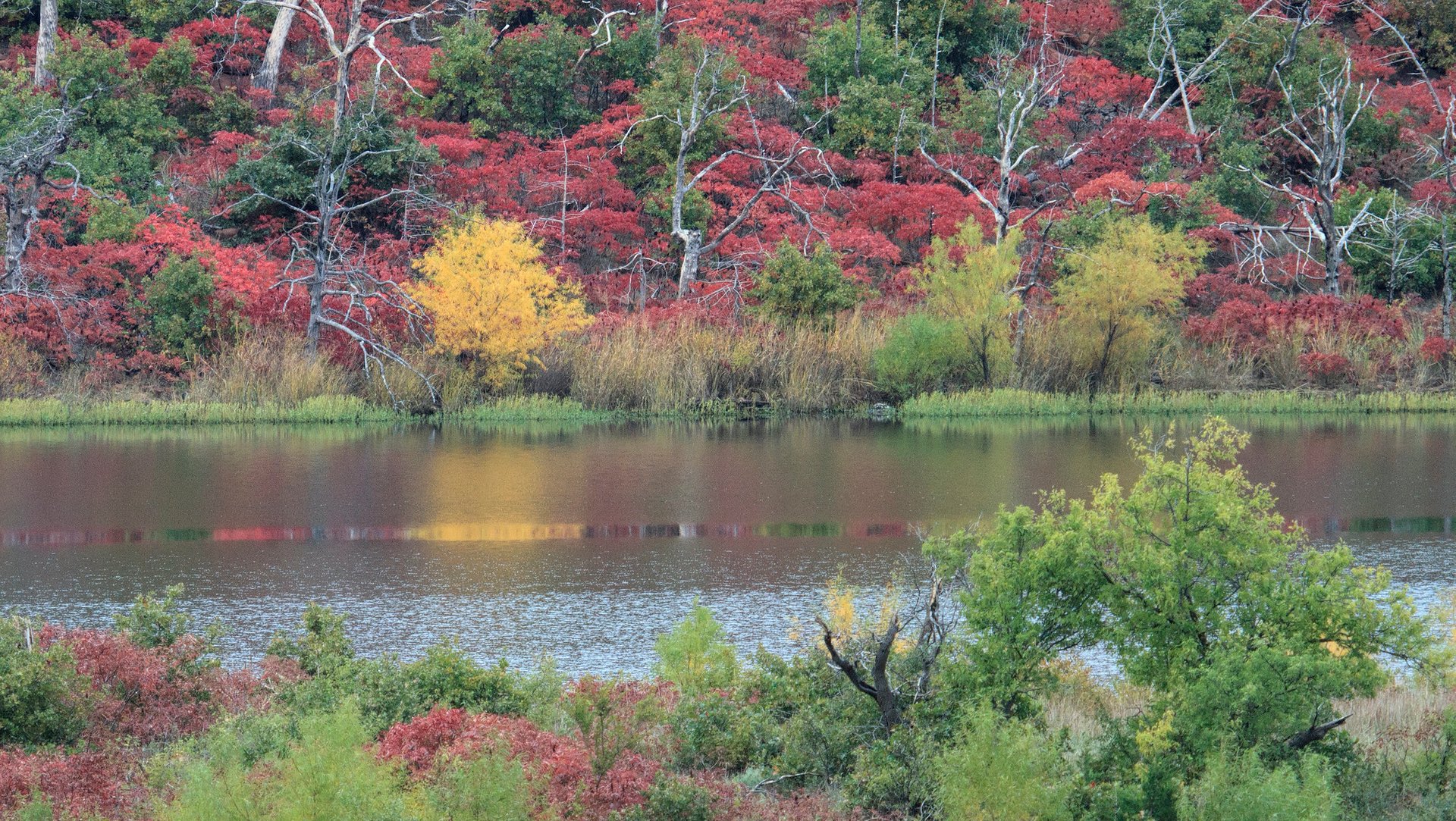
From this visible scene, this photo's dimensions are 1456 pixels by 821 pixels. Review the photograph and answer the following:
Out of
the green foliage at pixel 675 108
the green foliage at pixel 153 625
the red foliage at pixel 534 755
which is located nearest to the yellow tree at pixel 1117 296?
the green foliage at pixel 675 108

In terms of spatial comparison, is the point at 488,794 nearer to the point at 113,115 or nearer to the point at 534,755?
the point at 534,755

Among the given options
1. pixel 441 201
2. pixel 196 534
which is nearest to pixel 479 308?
pixel 441 201

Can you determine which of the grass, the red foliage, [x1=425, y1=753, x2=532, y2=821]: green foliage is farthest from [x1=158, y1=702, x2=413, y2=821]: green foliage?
the grass

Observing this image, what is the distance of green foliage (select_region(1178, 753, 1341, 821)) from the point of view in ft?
15.8

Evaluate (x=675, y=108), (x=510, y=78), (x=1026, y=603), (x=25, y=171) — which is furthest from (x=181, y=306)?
(x=1026, y=603)

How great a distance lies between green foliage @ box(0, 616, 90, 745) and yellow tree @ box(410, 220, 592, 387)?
19239mm

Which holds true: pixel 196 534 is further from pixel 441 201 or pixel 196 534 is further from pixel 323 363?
pixel 441 201

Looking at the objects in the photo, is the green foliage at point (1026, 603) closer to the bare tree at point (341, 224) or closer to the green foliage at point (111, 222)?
the bare tree at point (341, 224)

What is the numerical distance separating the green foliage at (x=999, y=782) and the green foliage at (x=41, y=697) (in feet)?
12.9

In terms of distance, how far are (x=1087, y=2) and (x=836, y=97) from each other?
9.42 m

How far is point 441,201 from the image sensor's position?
31703mm

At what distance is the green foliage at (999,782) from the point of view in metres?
5.04

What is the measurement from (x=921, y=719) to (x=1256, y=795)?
5.02 feet

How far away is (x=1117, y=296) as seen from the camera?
26.8 m
